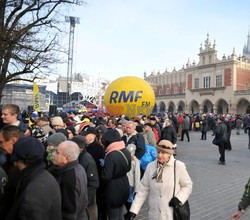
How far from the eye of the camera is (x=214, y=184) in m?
7.02

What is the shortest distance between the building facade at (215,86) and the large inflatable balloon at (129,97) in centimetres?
3077

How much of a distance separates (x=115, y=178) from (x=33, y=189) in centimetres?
191

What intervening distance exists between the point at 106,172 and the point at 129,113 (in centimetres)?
962

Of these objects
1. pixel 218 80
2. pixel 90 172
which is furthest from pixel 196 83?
pixel 90 172

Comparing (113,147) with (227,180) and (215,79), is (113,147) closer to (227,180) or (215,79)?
(227,180)

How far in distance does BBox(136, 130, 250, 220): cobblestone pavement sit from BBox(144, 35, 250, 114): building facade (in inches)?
1288

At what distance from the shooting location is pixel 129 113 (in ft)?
43.7

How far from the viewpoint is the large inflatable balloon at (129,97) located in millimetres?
13328

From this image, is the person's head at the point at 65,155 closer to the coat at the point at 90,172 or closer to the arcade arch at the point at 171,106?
the coat at the point at 90,172

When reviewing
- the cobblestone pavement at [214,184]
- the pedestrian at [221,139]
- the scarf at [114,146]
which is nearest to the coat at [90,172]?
the scarf at [114,146]

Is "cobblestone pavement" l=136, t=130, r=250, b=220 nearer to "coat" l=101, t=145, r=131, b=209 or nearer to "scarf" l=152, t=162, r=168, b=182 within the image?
"coat" l=101, t=145, r=131, b=209

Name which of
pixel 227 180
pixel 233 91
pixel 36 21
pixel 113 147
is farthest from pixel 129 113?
pixel 233 91

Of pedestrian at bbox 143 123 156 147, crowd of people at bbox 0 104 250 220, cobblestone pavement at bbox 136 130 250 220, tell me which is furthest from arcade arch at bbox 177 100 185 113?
crowd of people at bbox 0 104 250 220

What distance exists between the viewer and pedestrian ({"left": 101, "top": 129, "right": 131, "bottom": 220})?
3.76 m
